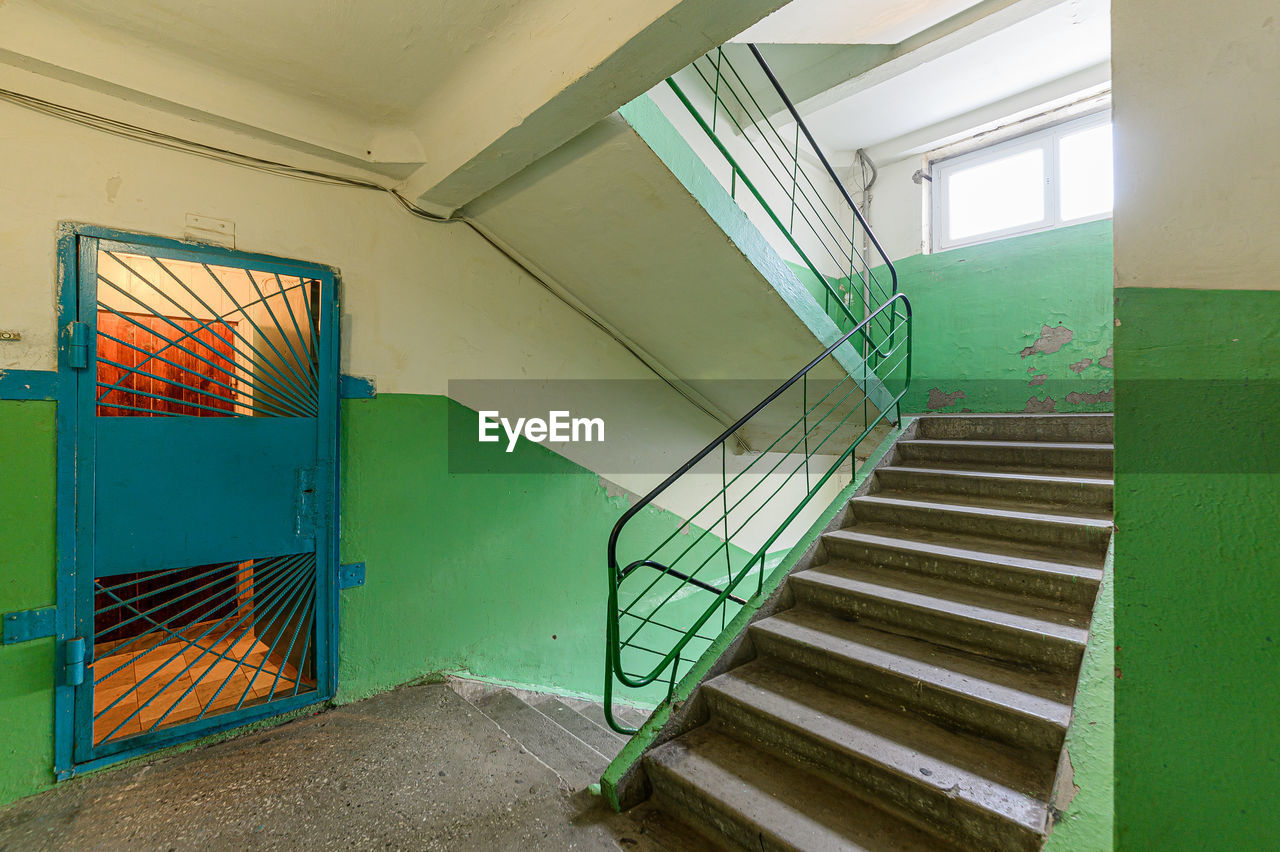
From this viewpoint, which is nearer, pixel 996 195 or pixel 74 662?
pixel 74 662

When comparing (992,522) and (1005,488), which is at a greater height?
(1005,488)

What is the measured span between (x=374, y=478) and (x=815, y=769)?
99.5 inches

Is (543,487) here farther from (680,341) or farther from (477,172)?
(477,172)

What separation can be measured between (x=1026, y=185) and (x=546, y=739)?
19.7 ft

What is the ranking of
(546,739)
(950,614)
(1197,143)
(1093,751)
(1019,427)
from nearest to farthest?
(1197,143) < (1093,751) < (950,614) < (546,739) < (1019,427)

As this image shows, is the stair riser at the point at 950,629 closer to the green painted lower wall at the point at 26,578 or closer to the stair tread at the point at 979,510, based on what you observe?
the stair tread at the point at 979,510

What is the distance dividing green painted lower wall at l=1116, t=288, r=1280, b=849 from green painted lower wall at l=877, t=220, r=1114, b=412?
14.0ft

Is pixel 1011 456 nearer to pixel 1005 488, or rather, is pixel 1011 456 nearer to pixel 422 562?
pixel 1005 488

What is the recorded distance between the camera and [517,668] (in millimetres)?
3664

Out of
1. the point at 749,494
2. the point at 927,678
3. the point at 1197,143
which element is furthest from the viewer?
the point at 749,494

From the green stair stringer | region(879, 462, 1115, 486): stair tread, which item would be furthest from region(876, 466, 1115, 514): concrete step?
the green stair stringer

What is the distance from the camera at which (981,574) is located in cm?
270

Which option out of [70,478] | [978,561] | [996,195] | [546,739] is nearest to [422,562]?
[546,739]

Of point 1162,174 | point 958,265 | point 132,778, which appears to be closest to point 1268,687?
point 1162,174
